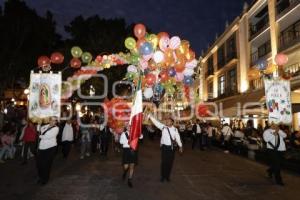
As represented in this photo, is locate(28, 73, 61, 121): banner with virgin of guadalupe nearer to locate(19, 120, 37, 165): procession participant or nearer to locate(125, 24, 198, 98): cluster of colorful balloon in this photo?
locate(19, 120, 37, 165): procession participant

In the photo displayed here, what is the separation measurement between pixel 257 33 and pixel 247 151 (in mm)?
13020

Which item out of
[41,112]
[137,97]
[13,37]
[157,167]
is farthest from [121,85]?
[137,97]

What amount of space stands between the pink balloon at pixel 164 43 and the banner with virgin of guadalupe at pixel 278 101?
415cm

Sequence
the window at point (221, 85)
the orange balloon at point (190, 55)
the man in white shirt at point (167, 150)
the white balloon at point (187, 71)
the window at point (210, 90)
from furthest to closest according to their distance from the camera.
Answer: the window at point (210, 90) < the window at point (221, 85) < the white balloon at point (187, 71) < the orange balloon at point (190, 55) < the man in white shirt at point (167, 150)

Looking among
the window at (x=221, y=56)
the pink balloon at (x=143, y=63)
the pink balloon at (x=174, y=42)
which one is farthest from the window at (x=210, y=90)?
the pink balloon at (x=174, y=42)

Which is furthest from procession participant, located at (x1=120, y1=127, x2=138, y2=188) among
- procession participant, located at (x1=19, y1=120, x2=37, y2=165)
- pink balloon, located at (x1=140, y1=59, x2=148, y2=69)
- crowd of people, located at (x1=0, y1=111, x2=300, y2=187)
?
pink balloon, located at (x1=140, y1=59, x2=148, y2=69)

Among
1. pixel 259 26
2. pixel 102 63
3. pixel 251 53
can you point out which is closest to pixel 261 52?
pixel 251 53

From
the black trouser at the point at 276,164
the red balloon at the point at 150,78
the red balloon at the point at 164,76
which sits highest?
the red balloon at the point at 164,76

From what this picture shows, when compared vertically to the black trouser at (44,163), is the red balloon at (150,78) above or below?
above

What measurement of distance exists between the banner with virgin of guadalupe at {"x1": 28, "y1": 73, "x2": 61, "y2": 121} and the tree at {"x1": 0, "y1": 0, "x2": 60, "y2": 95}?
564 cm

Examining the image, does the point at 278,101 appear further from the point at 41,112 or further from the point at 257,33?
the point at 257,33

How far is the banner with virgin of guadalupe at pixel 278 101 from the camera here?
11516 mm

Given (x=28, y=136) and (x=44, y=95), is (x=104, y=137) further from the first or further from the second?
(x=28, y=136)

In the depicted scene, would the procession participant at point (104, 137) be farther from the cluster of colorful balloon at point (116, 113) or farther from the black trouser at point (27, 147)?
the black trouser at point (27, 147)
